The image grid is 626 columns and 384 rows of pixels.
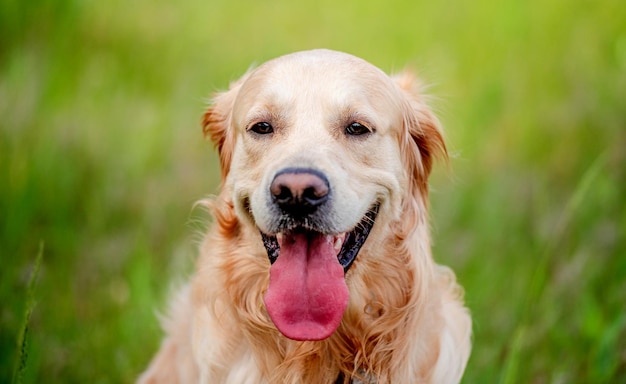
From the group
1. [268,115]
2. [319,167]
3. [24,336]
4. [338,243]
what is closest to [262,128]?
[268,115]

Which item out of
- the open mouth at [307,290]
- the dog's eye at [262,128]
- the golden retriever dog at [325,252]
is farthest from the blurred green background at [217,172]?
the open mouth at [307,290]

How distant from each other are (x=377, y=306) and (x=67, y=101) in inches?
153

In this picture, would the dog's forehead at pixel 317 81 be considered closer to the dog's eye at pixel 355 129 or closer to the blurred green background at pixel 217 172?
the dog's eye at pixel 355 129

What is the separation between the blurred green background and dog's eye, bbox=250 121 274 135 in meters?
0.74

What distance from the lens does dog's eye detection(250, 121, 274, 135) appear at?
3336 mm

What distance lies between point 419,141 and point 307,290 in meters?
1.05

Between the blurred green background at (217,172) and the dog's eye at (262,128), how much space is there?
74 cm

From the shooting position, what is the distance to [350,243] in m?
3.28

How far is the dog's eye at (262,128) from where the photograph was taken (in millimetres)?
3336

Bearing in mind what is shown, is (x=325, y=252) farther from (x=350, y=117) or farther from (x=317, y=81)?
(x=317, y=81)

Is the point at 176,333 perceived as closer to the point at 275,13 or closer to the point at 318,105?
the point at 318,105

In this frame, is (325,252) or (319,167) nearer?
(319,167)

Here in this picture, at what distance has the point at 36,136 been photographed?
5531 millimetres

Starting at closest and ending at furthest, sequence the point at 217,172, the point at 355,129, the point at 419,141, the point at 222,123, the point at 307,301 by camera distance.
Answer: the point at 307,301, the point at 355,129, the point at 419,141, the point at 222,123, the point at 217,172
